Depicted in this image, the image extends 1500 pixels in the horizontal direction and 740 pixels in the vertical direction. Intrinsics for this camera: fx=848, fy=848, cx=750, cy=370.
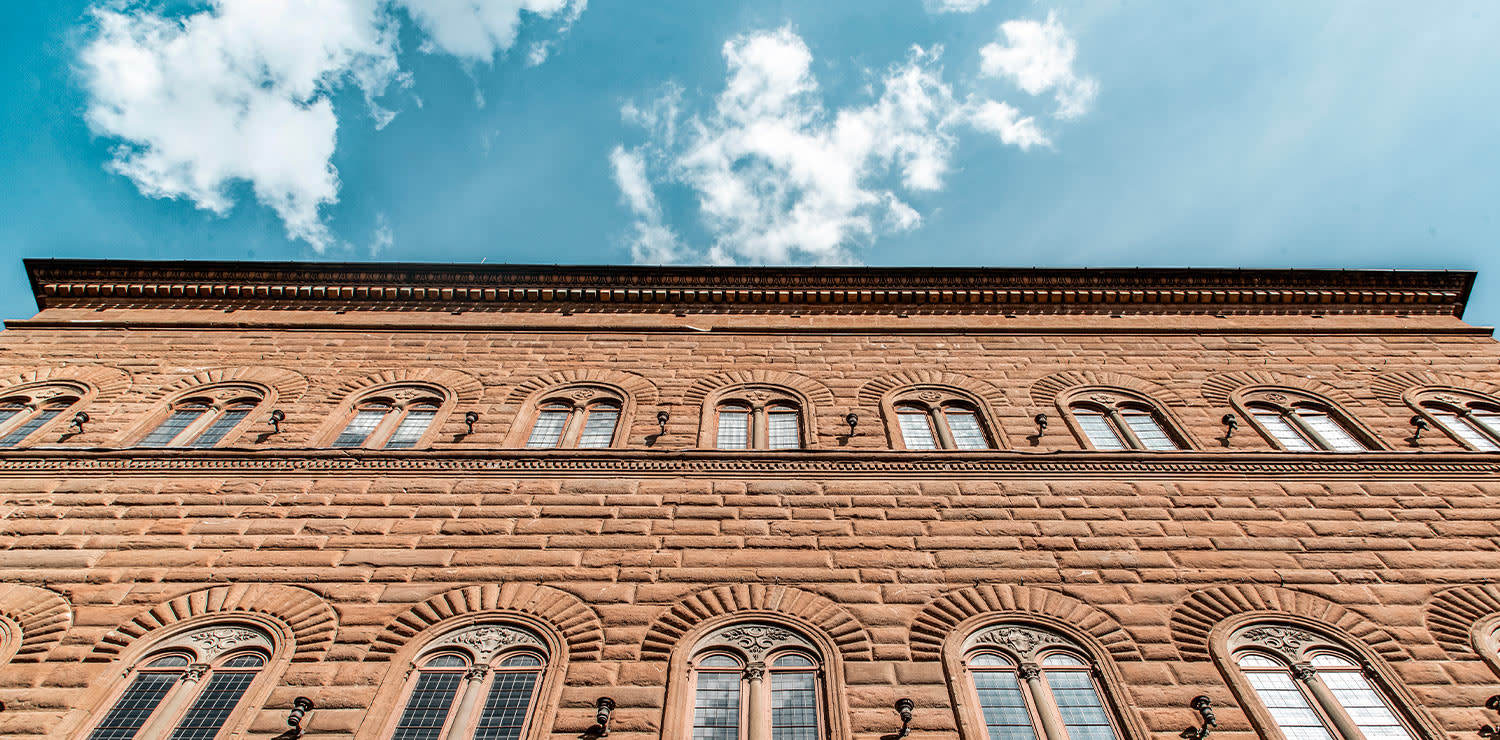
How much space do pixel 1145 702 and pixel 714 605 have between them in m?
3.02

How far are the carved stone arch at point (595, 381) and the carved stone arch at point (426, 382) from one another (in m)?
0.50

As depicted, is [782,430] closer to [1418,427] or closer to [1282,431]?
[1282,431]

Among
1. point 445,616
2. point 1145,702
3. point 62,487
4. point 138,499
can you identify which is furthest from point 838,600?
point 62,487

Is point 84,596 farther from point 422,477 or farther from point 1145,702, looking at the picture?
point 1145,702

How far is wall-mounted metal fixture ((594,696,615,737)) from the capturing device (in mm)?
5375

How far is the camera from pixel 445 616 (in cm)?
629

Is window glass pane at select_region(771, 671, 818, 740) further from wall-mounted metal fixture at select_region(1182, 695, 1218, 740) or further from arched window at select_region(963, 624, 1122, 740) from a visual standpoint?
wall-mounted metal fixture at select_region(1182, 695, 1218, 740)

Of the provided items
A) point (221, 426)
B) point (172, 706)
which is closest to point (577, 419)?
point (221, 426)

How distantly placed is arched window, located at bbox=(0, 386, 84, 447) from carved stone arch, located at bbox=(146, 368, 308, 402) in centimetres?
89

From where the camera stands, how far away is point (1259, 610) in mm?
6395

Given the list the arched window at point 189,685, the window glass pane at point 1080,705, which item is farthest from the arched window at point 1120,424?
the arched window at point 189,685

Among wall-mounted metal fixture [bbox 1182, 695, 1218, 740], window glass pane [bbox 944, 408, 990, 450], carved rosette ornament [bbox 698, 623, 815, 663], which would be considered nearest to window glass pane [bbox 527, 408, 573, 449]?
carved rosette ornament [bbox 698, 623, 815, 663]

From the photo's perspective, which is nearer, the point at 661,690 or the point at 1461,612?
the point at 661,690

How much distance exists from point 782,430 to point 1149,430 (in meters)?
3.98
